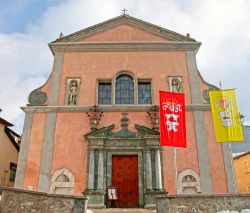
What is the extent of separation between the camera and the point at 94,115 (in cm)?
1329

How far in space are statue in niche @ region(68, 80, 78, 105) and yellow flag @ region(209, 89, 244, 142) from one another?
20.5ft

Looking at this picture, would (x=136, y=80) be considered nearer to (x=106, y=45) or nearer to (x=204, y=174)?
(x=106, y=45)

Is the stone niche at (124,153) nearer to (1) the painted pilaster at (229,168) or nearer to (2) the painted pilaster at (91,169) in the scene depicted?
(2) the painted pilaster at (91,169)

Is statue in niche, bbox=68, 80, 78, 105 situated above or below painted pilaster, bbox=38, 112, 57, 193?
above

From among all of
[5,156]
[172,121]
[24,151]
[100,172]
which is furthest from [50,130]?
[5,156]

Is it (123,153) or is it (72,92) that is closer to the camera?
(123,153)

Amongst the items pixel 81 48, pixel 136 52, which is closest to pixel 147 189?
pixel 136 52

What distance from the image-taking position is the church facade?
12250 millimetres

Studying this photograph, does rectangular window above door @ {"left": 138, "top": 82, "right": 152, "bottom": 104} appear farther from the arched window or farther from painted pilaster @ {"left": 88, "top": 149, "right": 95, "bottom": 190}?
painted pilaster @ {"left": 88, "top": 149, "right": 95, "bottom": 190}

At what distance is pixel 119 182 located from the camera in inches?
487

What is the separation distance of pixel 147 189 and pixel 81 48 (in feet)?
25.7

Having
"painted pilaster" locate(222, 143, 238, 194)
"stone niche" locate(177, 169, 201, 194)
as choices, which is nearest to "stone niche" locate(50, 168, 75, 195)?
"stone niche" locate(177, 169, 201, 194)

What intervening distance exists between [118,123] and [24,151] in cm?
427

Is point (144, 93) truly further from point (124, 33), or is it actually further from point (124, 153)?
point (124, 33)
